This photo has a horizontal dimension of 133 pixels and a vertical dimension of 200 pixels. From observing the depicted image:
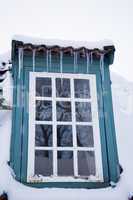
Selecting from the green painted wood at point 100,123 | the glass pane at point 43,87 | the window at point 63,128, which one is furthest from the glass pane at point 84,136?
the glass pane at point 43,87

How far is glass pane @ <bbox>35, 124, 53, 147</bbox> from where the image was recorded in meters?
4.39

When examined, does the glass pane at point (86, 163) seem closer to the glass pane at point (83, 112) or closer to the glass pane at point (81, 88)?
the glass pane at point (83, 112)

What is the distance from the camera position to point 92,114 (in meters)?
4.58

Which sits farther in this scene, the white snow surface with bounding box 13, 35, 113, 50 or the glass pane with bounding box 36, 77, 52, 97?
the white snow surface with bounding box 13, 35, 113, 50

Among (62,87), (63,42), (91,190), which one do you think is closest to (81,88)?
(62,87)

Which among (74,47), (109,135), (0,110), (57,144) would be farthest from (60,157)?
(74,47)

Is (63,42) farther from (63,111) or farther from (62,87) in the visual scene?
(63,111)

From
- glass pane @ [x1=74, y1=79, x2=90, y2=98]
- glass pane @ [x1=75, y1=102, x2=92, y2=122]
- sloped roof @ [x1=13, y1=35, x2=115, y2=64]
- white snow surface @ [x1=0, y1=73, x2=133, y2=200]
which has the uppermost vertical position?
sloped roof @ [x1=13, y1=35, x2=115, y2=64]

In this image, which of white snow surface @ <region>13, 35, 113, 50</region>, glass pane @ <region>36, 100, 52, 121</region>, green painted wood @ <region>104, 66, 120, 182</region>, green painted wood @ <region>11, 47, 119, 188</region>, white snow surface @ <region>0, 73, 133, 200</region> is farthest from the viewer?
white snow surface @ <region>13, 35, 113, 50</region>

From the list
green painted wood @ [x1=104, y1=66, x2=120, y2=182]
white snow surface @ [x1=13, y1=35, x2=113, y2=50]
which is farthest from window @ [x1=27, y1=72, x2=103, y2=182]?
white snow surface @ [x1=13, y1=35, x2=113, y2=50]

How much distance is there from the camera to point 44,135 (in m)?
4.43

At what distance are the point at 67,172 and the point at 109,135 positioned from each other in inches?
26.3

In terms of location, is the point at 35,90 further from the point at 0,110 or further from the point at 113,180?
the point at 113,180

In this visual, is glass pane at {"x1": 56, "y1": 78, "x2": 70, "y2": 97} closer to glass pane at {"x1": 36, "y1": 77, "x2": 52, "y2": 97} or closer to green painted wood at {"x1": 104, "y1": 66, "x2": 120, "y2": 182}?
glass pane at {"x1": 36, "y1": 77, "x2": 52, "y2": 97}
